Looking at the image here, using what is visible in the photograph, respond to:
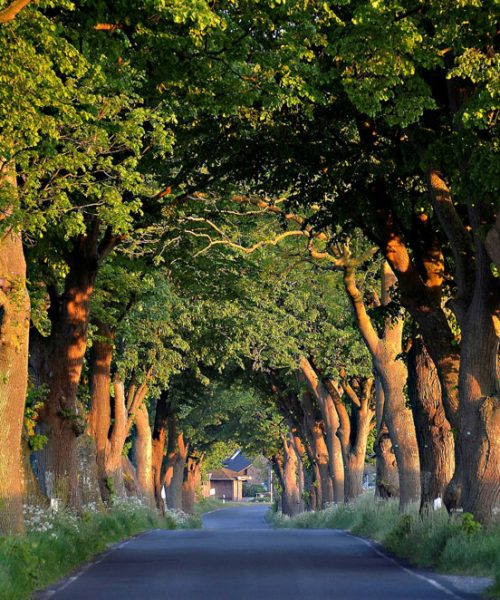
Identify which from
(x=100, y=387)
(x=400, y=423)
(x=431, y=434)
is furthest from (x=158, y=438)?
(x=431, y=434)

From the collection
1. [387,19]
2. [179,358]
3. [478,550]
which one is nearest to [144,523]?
[179,358]

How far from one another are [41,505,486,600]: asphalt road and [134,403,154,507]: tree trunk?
76.6 ft

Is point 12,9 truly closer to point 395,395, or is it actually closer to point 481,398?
point 481,398

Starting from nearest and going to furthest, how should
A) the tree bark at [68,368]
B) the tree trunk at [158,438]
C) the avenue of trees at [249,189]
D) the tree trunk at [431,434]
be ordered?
the avenue of trees at [249,189] → the tree trunk at [431,434] → the tree bark at [68,368] → the tree trunk at [158,438]

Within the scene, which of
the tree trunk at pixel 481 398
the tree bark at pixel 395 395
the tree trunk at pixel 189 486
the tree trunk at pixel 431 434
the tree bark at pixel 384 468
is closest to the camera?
the tree trunk at pixel 481 398

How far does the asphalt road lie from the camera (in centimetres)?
1459

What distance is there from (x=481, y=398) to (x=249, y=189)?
7504mm

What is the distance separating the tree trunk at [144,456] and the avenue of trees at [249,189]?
39.9ft

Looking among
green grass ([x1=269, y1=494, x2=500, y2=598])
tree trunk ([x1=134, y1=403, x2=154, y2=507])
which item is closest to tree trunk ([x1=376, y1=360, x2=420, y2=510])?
green grass ([x1=269, y1=494, x2=500, y2=598])

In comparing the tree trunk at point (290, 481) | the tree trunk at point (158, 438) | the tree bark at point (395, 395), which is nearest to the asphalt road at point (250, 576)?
the tree bark at point (395, 395)

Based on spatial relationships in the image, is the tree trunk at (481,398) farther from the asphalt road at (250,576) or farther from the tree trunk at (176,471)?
the tree trunk at (176,471)

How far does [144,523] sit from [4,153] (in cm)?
2459

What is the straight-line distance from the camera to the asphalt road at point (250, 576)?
1459 cm

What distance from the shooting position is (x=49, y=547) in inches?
736
